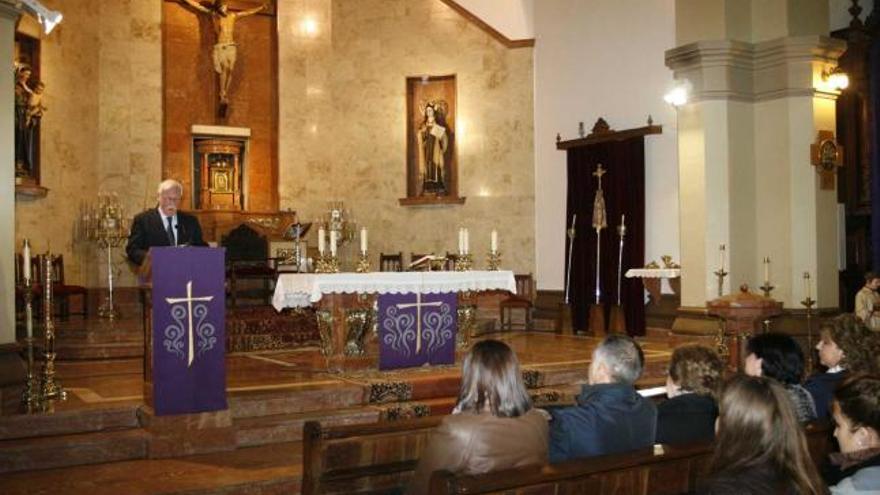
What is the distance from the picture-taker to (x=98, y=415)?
6.00 metres

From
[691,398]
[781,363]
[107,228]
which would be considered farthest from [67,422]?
[107,228]

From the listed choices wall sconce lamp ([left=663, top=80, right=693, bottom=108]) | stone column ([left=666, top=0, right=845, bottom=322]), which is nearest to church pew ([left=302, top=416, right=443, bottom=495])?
stone column ([left=666, top=0, right=845, bottom=322])

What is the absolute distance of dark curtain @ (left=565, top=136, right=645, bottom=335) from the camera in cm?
1154

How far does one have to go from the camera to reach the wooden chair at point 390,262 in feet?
45.9

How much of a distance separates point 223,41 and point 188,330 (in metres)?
9.26

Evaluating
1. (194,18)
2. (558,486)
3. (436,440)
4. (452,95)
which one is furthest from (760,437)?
(194,18)

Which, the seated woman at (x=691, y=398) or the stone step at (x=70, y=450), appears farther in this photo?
the stone step at (x=70, y=450)

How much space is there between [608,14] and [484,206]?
332 centimetres

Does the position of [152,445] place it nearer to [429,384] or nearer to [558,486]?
[429,384]

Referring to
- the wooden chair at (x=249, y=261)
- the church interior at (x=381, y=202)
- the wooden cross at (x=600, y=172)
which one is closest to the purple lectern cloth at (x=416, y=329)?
the church interior at (x=381, y=202)

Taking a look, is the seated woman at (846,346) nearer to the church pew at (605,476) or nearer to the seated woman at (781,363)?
the seated woman at (781,363)

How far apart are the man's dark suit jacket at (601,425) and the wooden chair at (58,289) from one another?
8.59 meters

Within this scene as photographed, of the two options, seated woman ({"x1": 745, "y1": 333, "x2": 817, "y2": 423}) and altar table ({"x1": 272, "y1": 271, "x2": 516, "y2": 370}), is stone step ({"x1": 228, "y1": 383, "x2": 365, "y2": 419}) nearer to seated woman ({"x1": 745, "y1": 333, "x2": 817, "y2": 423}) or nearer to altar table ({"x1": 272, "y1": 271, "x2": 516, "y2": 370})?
altar table ({"x1": 272, "y1": 271, "x2": 516, "y2": 370})

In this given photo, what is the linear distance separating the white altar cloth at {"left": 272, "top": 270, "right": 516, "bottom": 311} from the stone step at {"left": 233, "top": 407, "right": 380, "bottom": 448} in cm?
131
